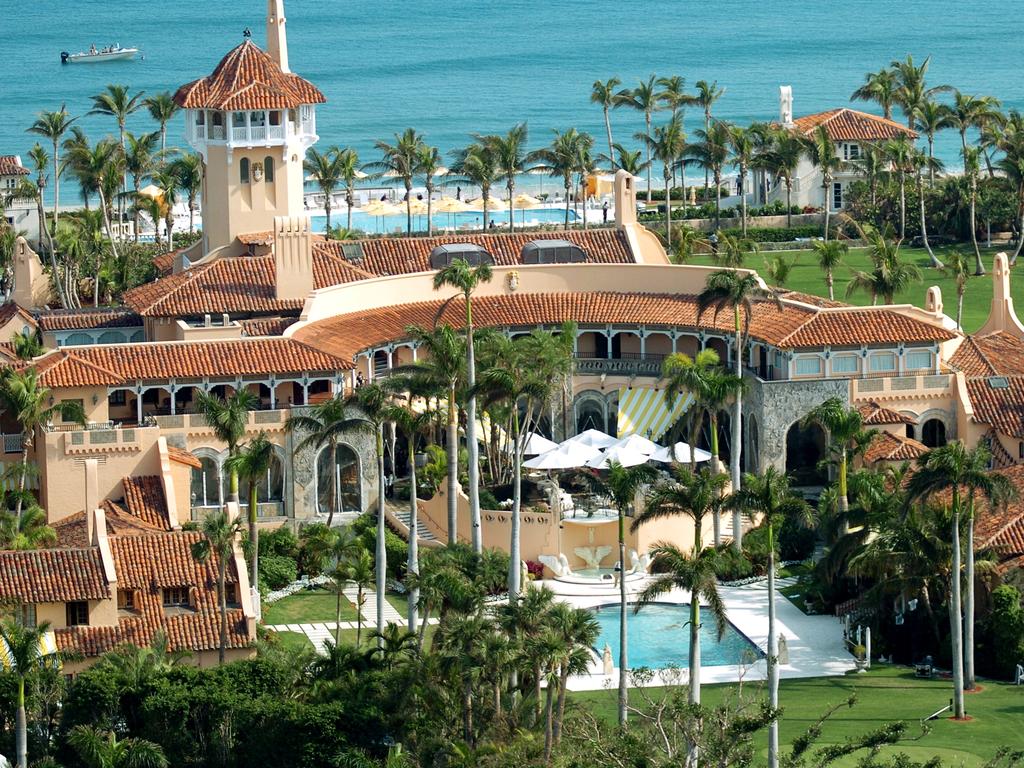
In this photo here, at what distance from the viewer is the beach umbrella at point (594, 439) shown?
307ft

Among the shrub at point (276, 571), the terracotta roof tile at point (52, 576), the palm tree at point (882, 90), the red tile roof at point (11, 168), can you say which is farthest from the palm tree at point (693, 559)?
the palm tree at point (882, 90)

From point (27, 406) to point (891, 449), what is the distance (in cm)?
2800

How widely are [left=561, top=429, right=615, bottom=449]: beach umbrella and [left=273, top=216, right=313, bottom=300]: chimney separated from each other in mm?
13001

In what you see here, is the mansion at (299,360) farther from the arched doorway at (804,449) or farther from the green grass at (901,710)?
the green grass at (901,710)

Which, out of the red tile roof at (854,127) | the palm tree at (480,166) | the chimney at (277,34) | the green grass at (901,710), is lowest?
the green grass at (901,710)

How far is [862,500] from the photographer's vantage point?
8306cm

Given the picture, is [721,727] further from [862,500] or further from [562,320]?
[562,320]

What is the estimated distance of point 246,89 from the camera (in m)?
107

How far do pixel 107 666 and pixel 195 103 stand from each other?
37935mm

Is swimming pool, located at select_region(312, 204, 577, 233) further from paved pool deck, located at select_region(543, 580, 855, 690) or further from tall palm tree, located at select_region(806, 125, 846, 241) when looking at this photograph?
paved pool deck, located at select_region(543, 580, 855, 690)

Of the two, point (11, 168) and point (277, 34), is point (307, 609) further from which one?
point (11, 168)

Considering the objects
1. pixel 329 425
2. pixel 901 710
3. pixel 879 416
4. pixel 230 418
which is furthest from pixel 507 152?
pixel 901 710

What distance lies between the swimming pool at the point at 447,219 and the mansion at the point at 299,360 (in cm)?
3283

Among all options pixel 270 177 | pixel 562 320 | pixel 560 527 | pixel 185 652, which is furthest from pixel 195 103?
pixel 185 652
